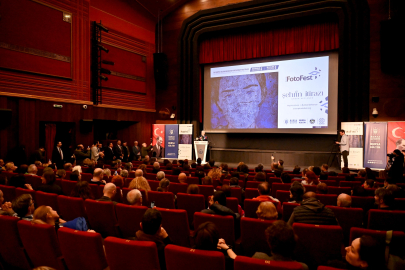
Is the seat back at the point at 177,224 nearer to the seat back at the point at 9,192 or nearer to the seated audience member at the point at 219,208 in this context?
the seated audience member at the point at 219,208

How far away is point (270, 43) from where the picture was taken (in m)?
11.7

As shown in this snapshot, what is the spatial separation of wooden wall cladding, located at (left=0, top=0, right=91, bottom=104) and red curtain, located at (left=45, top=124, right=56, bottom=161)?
3.58 feet

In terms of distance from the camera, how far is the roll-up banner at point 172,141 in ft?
41.6

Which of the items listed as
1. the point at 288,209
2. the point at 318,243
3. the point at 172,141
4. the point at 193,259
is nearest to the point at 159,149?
the point at 172,141

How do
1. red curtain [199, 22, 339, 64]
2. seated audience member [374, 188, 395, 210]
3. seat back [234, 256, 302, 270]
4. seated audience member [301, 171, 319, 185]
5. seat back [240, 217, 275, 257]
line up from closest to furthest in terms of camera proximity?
seat back [234, 256, 302, 270], seat back [240, 217, 275, 257], seated audience member [374, 188, 395, 210], seated audience member [301, 171, 319, 185], red curtain [199, 22, 339, 64]

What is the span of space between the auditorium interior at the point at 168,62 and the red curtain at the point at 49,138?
0.12ft

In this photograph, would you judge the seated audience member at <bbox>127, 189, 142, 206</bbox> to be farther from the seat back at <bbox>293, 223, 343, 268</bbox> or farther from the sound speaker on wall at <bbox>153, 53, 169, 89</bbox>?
the sound speaker on wall at <bbox>153, 53, 169, 89</bbox>

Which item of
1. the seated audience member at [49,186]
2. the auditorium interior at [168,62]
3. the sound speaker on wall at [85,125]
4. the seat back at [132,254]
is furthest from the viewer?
the sound speaker on wall at [85,125]

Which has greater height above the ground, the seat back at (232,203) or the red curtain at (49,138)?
the red curtain at (49,138)

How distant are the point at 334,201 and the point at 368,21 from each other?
28.1 feet

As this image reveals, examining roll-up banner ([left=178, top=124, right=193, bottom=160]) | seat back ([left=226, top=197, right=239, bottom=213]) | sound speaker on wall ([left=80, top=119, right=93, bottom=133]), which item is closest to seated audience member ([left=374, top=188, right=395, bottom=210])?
seat back ([left=226, top=197, right=239, bottom=213])

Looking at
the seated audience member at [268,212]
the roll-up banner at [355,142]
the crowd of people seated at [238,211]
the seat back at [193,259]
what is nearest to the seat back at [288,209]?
the crowd of people seated at [238,211]

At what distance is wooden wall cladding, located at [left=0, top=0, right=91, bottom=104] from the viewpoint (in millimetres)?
9227

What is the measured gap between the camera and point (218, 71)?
43.0 feet
